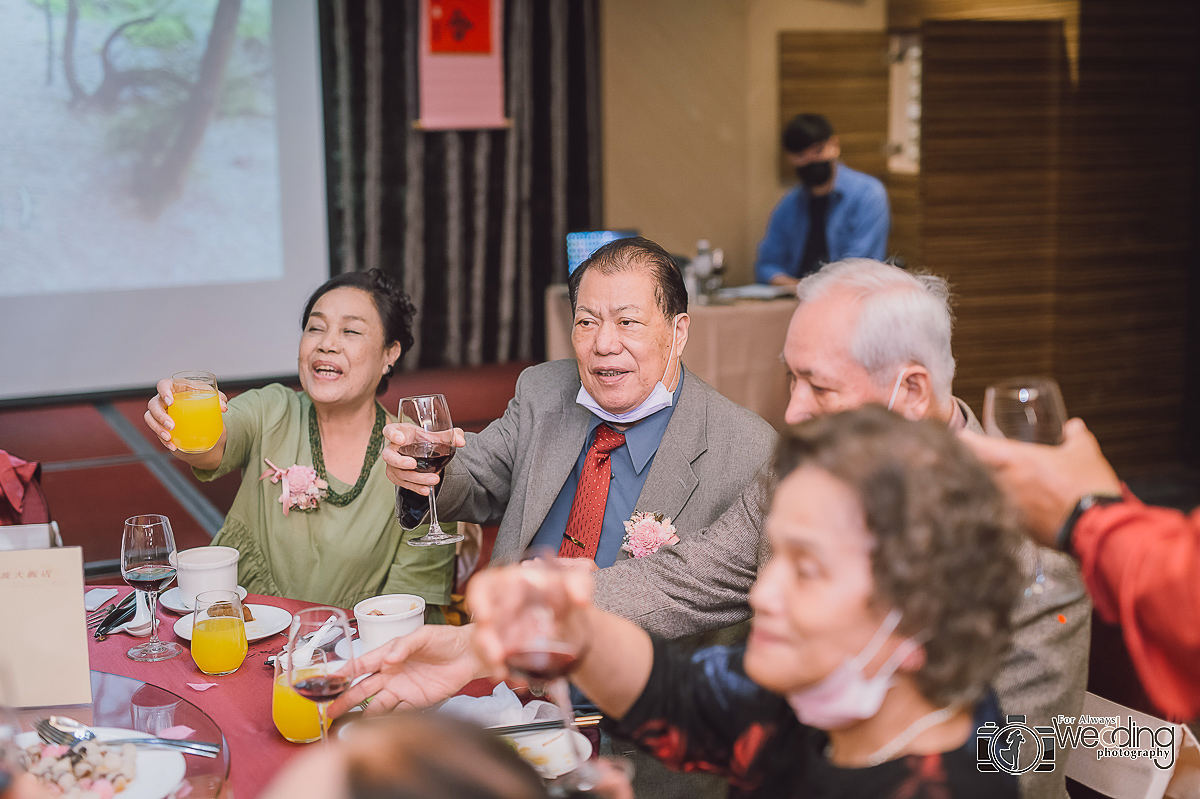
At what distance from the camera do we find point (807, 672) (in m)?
1.03

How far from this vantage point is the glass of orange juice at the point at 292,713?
56.6 inches

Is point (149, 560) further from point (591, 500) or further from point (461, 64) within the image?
point (461, 64)

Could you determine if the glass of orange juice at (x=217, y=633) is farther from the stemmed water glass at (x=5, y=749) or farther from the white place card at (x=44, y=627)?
the stemmed water glass at (x=5, y=749)

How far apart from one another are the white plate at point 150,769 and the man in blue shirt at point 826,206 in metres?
4.42

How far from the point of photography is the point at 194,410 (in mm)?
2061

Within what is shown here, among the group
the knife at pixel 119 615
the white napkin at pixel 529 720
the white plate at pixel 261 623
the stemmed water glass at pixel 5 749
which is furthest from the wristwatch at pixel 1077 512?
the knife at pixel 119 615

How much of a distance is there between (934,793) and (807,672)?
0.54ft

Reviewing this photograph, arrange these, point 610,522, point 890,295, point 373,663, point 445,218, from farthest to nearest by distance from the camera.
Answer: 1. point 445,218
2. point 610,522
3. point 890,295
4. point 373,663

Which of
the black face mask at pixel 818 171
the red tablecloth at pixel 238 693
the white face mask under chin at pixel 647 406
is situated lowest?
the red tablecloth at pixel 238 693

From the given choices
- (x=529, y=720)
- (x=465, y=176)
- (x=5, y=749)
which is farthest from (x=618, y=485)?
(x=465, y=176)

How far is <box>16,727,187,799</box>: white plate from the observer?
1.29 metres

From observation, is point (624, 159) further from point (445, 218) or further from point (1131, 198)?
point (1131, 198)

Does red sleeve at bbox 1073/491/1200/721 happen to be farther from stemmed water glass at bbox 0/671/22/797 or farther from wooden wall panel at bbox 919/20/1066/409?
wooden wall panel at bbox 919/20/1066/409

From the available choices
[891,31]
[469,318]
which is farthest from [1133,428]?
[469,318]
